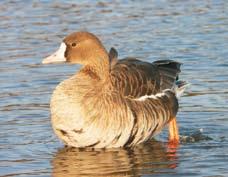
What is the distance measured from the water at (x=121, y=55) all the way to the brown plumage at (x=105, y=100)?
30cm

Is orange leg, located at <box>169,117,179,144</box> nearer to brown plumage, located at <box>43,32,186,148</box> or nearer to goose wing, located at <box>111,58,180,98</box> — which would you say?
brown plumage, located at <box>43,32,186,148</box>

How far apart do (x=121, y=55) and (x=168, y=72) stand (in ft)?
13.9

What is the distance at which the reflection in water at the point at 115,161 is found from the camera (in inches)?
424

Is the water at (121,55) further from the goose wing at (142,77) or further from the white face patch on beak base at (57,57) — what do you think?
the white face patch on beak base at (57,57)

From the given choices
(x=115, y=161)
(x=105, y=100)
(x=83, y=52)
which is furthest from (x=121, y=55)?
(x=115, y=161)

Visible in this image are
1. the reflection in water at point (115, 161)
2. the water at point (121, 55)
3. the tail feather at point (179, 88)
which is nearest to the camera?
the reflection in water at point (115, 161)

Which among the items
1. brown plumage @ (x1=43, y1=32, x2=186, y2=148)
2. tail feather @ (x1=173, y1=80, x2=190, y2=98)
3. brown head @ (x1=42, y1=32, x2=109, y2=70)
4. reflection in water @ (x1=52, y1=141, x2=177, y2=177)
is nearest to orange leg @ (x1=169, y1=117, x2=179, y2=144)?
brown plumage @ (x1=43, y1=32, x2=186, y2=148)

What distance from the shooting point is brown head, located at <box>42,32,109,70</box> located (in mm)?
11938

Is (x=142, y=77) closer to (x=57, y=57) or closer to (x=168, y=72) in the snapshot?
(x=168, y=72)

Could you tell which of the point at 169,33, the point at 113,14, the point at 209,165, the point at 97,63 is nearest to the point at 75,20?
the point at 113,14

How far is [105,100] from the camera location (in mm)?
11578

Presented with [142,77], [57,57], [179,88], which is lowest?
[179,88]

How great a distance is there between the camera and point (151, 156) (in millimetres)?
11680

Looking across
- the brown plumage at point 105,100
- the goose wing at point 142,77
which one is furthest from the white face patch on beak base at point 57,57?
the goose wing at point 142,77
